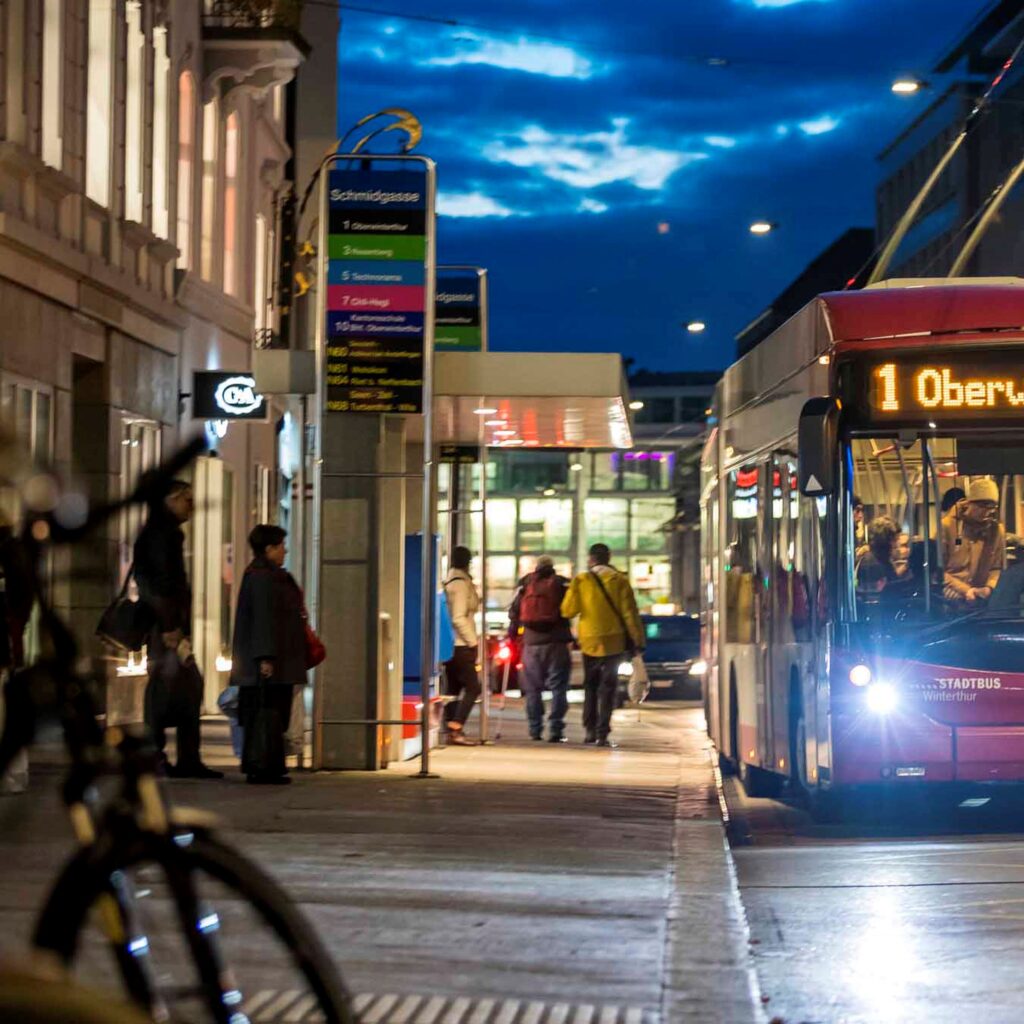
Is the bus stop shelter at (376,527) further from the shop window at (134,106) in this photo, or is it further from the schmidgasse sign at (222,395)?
the schmidgasse sign at (222,395)

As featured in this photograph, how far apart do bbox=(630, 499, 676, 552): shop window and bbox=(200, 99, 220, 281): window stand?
10071 cm

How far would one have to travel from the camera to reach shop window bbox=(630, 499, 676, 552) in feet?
425

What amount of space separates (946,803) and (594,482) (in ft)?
380

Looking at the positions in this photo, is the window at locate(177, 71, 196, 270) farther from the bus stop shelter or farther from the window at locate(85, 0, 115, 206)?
the bus stop shelter

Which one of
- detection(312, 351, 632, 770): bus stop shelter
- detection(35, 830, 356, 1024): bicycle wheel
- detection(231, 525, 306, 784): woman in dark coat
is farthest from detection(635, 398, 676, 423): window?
detection(35, 830, 356, 1024): bicycle wheel

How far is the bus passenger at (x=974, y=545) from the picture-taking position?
12984 millimetres

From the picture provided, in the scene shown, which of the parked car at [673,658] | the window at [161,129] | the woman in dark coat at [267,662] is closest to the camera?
the woman in dark coat at [267,662]

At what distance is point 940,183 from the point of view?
226ft

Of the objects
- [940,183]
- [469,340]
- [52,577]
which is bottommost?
[52,577]

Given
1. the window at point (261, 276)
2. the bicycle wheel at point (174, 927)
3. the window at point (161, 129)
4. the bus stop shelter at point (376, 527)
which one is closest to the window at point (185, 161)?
the window at point (161, 129)

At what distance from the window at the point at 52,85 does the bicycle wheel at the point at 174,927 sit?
1711 cm

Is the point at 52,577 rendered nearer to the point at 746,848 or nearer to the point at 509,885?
Answer: the point at 509,885

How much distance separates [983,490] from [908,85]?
15402 millimetres

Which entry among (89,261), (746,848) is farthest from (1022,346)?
(89,261)
